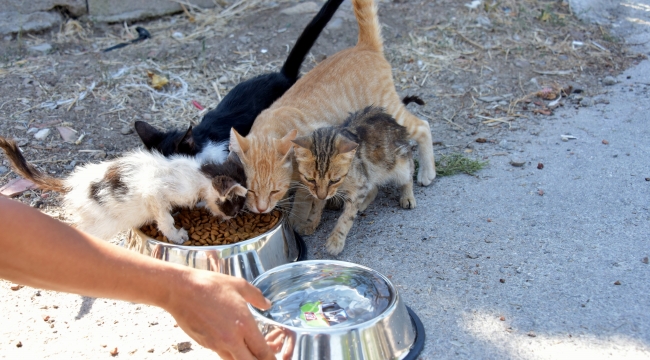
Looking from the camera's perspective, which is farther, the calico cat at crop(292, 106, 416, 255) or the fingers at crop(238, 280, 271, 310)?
the calico cat at crop(292, 106, 416, 255)

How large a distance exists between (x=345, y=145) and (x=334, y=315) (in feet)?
3.21

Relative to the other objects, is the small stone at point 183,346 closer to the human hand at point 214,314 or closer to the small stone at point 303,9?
the human hand at point 214,314

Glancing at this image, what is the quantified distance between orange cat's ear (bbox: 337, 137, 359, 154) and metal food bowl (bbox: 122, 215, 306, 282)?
0.52 meters

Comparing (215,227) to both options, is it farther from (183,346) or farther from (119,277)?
(119,277)

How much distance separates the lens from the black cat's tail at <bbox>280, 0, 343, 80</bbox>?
4492 millimetres

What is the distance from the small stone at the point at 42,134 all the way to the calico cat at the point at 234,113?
124 cm

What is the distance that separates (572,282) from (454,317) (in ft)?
2.13

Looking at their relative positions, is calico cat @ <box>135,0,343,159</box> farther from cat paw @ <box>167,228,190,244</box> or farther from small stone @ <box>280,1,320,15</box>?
small stone @ <box>280,1,320,15</box>

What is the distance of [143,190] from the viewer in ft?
10.4

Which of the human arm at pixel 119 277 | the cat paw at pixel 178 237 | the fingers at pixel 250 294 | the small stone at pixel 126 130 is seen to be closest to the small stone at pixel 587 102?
the cat paw at pixel 178 237

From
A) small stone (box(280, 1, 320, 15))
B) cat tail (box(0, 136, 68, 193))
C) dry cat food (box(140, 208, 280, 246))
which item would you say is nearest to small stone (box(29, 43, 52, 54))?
small stone (box(280, 1, 320, 15))

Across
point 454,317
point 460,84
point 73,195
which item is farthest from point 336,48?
point 454,317

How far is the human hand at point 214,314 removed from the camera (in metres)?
1.73

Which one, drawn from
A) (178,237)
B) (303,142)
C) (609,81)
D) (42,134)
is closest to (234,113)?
(303,142)
